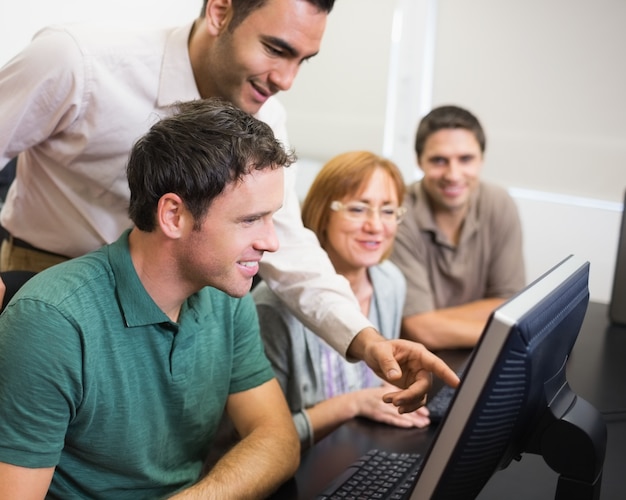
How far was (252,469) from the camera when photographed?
1.30 m

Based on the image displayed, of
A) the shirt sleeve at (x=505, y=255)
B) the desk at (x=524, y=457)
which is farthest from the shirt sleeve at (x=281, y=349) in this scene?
the shirt sleeve at (x=505, y=255)

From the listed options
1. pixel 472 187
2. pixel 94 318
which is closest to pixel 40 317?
pixel 94 318

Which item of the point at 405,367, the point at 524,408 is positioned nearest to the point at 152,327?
the point at 405,367

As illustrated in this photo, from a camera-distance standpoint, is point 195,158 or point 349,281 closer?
point 195,158

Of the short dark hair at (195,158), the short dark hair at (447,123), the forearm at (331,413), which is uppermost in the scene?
the short dark hair at (195,158)

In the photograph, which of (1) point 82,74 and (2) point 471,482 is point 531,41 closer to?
(1) point 82,74

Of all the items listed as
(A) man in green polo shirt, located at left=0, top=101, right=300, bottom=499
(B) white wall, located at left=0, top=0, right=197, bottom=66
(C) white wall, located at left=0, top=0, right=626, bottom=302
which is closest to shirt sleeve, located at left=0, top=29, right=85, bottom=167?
(A) man in green polo shirt, located at left=0, top=101, right=300, bottom=499

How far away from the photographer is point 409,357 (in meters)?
1.32

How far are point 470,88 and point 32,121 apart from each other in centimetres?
313

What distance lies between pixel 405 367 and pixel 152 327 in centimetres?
41

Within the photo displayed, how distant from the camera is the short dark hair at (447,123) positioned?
9.04 ft

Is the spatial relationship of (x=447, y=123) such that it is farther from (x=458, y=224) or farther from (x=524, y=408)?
(x=524, y=408)

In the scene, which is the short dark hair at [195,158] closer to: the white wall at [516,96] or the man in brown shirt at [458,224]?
the man in brown shirt at [458,224]

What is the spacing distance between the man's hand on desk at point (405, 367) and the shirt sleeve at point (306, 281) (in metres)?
0.10
